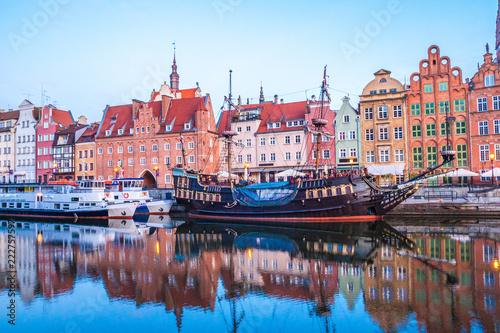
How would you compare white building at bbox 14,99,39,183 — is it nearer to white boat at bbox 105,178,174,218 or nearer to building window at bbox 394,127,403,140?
white boat at bbox 105,178,174,218

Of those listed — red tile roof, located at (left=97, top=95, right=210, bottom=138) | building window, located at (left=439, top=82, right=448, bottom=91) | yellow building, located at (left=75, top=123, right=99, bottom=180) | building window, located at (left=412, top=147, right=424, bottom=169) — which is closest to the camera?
building window, located at (left=439, top=82, right=448, bottom=91)

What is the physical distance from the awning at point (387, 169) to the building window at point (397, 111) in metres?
6.00

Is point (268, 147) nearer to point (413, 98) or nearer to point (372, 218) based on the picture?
point (413, 98)

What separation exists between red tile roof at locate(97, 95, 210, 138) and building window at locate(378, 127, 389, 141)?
2414 centimetres

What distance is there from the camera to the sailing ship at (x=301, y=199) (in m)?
33.3

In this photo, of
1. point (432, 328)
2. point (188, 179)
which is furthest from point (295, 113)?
point (432, 328)

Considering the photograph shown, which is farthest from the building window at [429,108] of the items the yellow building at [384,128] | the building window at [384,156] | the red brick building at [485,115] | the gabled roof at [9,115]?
the gabled roof at [9,115]

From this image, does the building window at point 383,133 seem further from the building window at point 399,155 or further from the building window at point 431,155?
the building window at point 431,155

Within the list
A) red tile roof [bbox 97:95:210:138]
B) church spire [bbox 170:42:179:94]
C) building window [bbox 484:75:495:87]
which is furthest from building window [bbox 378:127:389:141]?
church spire [bbox 170:42:179:94]

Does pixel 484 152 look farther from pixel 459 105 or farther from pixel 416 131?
pixel 416 131

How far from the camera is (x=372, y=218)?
34031mm

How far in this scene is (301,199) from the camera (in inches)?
1375

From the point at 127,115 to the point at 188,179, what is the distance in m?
28.9

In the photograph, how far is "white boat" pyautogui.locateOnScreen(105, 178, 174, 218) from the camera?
4391 centimetres
